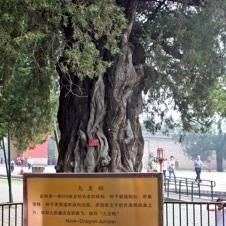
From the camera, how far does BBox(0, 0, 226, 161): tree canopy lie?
7219 millimetres

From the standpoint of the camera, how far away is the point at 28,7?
659 centimetres

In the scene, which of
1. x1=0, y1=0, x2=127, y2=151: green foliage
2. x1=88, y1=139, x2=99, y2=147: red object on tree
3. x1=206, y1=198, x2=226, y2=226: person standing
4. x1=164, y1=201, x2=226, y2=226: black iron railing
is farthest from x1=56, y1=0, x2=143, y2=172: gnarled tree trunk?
x1=206, y1=198, x2=226, y2=226: person standing

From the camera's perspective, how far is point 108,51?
9438 mm

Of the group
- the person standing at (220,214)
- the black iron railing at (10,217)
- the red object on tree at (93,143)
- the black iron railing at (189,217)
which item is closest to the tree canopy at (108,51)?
the red object on tree at (93,143)

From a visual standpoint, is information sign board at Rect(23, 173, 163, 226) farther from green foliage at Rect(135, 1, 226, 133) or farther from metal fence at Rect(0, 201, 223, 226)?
green foliage at Rect(135, 1, 226, 133)

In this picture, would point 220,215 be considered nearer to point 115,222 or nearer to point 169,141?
point 115,222

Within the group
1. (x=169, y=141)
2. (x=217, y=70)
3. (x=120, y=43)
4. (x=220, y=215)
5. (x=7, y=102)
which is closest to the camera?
(x=220, y=215)

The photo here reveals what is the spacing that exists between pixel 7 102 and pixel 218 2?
658cm

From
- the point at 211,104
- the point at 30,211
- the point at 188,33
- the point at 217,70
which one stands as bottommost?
the point at 30,211

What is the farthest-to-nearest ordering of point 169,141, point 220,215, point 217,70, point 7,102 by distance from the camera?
point 169,141 → point 7,102 → point 217,70 → point 220,215

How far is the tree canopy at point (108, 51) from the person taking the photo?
7219 mm

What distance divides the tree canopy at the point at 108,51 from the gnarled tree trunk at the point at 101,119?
0.20m

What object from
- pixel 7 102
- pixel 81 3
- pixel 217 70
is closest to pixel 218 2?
pixel 217 70

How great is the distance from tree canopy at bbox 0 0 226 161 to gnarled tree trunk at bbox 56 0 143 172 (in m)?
0.20
